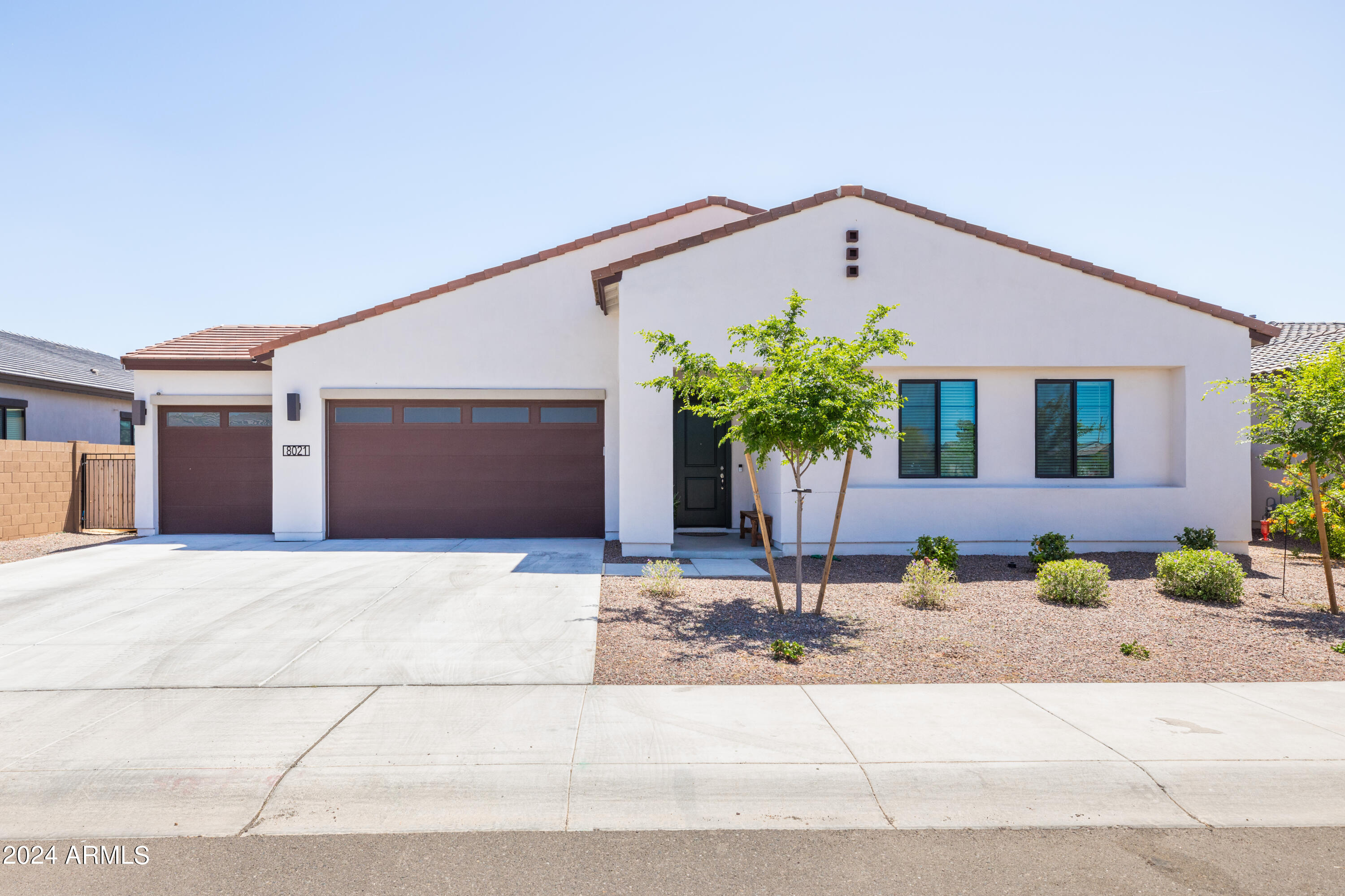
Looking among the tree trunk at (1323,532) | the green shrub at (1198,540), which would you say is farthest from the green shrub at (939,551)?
the tree trunk at (1323,532)

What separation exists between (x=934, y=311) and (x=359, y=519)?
35.2ft

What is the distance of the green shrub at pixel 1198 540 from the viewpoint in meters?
11.2

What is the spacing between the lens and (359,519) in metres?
13.7

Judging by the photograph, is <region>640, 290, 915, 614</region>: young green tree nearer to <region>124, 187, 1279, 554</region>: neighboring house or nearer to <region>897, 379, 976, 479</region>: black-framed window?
<region>124, 187, 1279, 554</region>: neighboring house

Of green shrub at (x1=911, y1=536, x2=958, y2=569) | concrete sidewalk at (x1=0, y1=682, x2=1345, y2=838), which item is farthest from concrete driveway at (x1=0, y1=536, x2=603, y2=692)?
green shrub at (x1=911, y1=536, x2=958, y2=569)

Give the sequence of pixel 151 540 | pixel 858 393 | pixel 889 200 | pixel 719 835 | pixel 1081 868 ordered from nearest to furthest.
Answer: pixel 1081 868
pixel 719 835
pixel 858 393
pixel 889 200
pixel 151 540

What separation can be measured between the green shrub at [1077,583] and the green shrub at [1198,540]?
3622mm

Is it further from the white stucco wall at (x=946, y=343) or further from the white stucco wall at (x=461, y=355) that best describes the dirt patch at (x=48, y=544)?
the white stucco wall at (x=946, y=343)

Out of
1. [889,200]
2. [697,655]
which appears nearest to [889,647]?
[697,655]

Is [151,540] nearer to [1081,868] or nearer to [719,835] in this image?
[719,835]

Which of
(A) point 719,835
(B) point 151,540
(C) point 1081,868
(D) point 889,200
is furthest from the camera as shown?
(B) point 151,540

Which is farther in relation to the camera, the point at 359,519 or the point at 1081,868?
the point at 359,519

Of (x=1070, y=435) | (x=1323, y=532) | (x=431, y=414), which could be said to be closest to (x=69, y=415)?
(x=431, y=414)

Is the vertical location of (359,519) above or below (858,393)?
below
